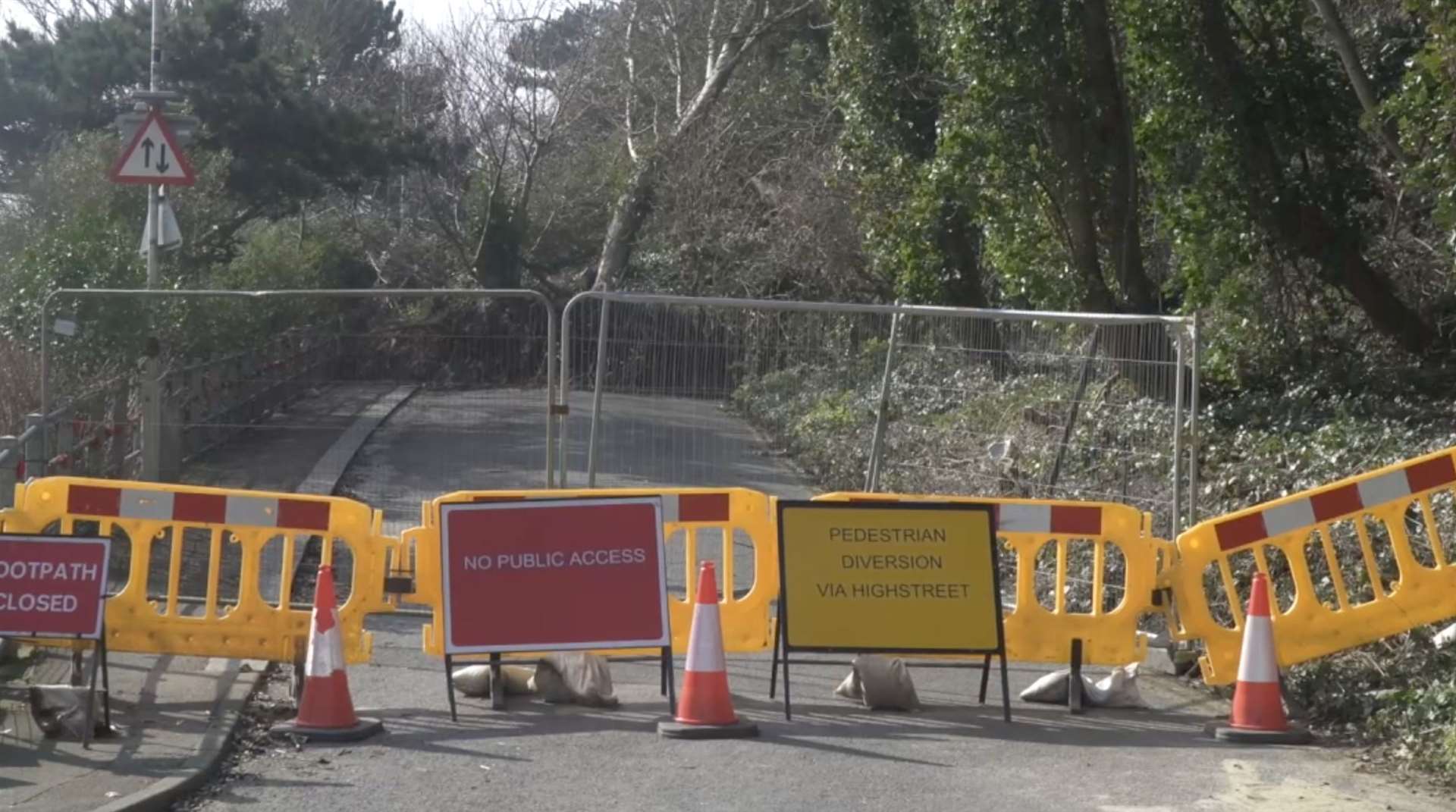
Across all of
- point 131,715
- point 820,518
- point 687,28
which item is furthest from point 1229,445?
point 687,28

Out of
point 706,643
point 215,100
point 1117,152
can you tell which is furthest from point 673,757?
point 215,100

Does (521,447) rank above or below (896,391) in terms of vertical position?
below

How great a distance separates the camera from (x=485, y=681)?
931cm

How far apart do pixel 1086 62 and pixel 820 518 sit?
376 inches

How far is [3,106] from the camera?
33.8m

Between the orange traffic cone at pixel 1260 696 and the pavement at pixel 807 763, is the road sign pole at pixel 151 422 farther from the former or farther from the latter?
the orange traffic cone at pixel 1260 696

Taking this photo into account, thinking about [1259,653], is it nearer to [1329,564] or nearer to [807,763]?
[1329,564]

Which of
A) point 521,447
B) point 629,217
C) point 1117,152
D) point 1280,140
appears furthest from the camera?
point 629,217

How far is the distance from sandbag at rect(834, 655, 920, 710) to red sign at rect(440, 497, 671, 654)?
1.08m

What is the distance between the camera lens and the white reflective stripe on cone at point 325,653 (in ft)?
27.1

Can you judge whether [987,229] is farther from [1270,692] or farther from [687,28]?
[687,28]

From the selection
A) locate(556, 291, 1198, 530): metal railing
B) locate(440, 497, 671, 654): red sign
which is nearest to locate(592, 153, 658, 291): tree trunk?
locate(556, 291, 1198, 530): metal railing

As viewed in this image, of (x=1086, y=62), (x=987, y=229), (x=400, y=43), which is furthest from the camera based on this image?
(x=400, y=43)

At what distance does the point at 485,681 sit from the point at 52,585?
87.7 inches
